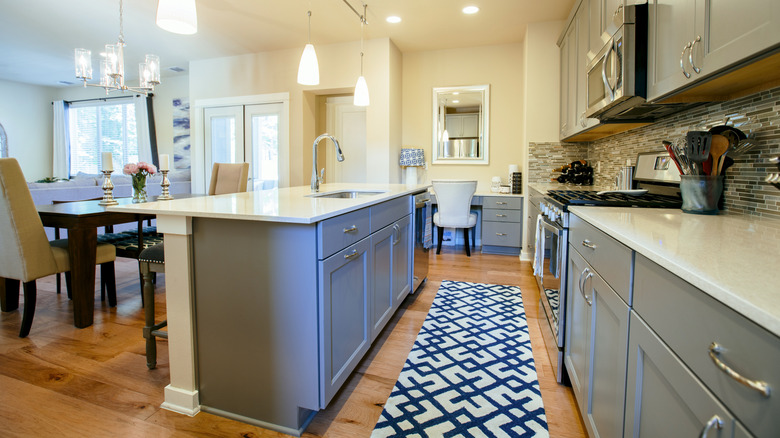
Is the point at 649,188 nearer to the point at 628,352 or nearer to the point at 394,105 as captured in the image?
the point at 628,352

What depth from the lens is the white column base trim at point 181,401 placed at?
1.63 meters

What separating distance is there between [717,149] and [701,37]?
1.38 ft

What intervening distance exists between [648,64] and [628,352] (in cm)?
145

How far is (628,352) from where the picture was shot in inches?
39.6

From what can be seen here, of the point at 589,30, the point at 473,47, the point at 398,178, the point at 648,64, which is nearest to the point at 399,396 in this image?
the point at 648,64

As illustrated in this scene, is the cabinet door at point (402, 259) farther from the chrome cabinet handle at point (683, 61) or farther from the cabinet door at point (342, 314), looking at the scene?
the chrome cabinet handle at point (683, 61)

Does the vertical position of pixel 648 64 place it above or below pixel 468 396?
above

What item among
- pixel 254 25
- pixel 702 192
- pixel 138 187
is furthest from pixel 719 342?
pixel 254 25

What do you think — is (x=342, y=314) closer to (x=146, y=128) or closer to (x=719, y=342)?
(x=719, y=342)

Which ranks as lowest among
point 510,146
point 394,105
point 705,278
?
point 705,278

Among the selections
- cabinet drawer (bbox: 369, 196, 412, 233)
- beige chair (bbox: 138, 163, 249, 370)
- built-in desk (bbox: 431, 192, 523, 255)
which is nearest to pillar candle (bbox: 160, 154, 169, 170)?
beige chair (bbox: 138, 163, 249, 370)

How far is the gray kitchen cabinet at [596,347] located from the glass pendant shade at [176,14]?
1.99 m

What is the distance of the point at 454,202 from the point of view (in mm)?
4465

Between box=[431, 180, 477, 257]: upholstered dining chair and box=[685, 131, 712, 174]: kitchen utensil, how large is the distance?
2870mm
